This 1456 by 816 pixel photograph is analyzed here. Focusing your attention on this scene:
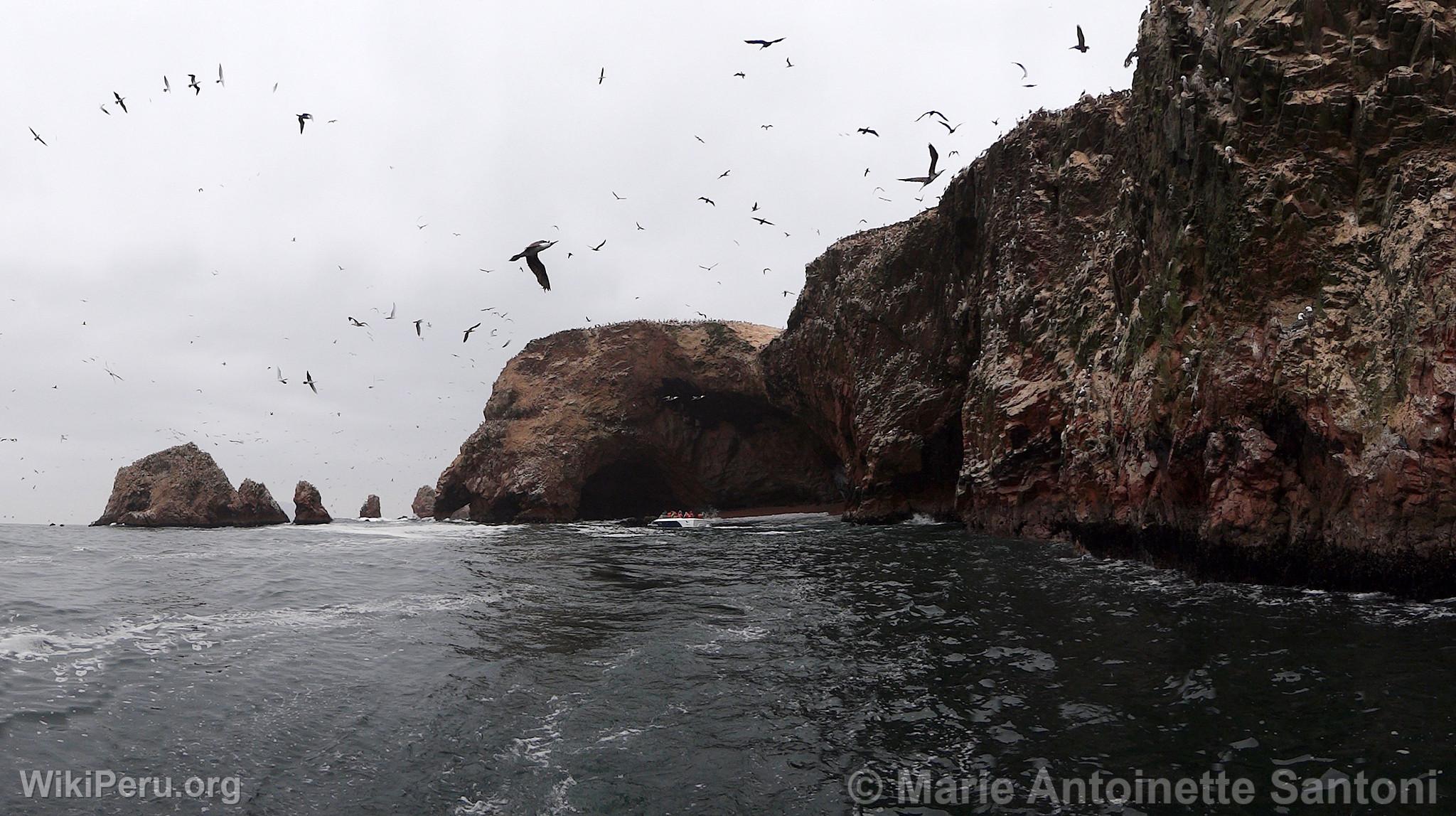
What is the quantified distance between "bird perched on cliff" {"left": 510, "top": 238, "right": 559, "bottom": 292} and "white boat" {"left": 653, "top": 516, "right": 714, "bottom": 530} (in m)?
28.4

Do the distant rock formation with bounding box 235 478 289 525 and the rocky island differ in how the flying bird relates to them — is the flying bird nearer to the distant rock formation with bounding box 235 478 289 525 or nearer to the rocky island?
the rocky island

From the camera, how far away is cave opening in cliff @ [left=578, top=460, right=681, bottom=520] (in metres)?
58.3

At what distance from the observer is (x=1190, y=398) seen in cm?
1625

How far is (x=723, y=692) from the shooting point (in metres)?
10.0

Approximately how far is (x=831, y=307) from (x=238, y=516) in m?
49.6

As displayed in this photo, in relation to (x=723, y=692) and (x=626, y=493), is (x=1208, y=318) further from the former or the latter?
(x=626, y=493)

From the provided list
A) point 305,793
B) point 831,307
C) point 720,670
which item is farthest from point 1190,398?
point 831,307

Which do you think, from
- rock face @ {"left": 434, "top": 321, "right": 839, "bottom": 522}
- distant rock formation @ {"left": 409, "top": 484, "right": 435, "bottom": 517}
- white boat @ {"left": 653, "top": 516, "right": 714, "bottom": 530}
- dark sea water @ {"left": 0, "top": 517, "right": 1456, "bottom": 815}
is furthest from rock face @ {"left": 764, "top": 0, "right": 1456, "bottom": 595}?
distant rock formation @ {"left": 409, "top": 484, "right": 435, "bottom": 517}

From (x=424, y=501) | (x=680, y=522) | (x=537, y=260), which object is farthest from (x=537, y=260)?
(x=424, y=501)

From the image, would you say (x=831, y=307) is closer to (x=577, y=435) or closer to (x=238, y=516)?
(x=577, y=435)

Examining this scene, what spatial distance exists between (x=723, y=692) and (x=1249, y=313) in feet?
41.4

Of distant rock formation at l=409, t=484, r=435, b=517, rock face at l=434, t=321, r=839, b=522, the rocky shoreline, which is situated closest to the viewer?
the rocky shoreline

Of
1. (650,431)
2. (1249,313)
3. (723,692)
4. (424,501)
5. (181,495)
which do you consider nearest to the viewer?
(723,692)

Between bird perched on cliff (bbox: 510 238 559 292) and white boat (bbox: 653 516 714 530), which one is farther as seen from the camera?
white boat (bbox: 653 516 714 530)
